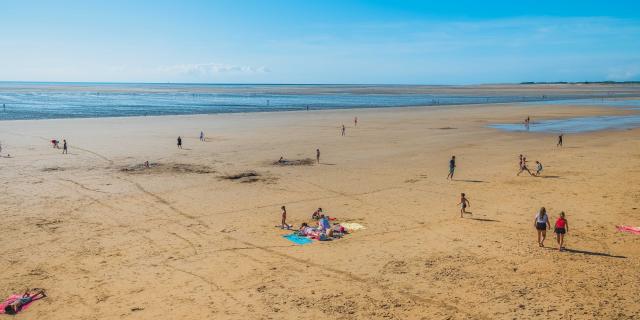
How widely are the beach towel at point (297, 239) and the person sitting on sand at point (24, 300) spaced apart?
7247 millimetres

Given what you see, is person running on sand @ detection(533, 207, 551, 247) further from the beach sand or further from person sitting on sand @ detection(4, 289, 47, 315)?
person sitting on sand @ detection(4, 289, 47, 315)

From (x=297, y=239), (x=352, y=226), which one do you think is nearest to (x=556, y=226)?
(x=352, y=226)

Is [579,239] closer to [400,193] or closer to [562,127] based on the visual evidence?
[400,193]

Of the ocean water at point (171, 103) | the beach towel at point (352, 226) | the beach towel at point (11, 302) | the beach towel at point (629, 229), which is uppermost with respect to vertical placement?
the ocean water at point (171, 103)

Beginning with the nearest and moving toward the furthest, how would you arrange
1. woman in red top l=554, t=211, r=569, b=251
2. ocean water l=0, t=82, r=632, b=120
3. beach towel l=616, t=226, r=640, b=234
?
1. woman in red top l=554, t=211, r=569, b=251
2. beach towel l=616, t=226, r=640, b=234
3. ocean water l=0, t=82, r=632, b=120

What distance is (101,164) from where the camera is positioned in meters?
29.2

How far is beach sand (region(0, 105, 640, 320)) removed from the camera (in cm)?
1134

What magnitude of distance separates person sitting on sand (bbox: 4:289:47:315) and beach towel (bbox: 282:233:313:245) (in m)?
7.25

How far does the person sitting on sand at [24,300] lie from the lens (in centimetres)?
1077

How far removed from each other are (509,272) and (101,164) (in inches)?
994

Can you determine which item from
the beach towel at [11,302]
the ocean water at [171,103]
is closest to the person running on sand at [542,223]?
the beach towel at [11,302]

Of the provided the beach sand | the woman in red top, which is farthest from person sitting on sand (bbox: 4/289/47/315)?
the woman in red top

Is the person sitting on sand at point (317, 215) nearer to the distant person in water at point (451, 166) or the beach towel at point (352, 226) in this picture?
the beach towel at point (352, 226)

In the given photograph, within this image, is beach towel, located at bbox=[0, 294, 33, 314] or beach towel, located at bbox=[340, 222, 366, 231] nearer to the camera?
beach towel, located at bbox=[0, 294, 33, 314]
